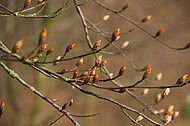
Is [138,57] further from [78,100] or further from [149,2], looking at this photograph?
[78,100]

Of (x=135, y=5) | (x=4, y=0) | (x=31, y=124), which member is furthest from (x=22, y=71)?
(x=135, y=5)

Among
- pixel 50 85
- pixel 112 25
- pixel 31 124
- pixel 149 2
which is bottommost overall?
pixel 31 124

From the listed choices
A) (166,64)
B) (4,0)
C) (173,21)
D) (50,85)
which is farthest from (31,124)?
(173,21)

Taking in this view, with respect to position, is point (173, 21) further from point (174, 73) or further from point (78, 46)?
point (78, 46)

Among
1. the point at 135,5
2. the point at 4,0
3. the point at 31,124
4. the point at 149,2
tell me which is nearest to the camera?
the point at 31,124

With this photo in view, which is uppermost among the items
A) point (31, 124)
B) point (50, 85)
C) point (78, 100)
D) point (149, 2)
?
point (149, 2)

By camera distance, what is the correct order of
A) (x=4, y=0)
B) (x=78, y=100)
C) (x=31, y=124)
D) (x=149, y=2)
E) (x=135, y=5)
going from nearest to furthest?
(x=31, y=124) → (x=4, y=0) → (x=78, y=100) → (x=149, y=2) → (x=135, y=5)

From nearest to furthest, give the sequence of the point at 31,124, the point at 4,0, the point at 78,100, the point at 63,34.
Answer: the point at 31,124
the point at 4,0
the point at 78,100
the point at 63,34

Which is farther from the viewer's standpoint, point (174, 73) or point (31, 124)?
point (174, 73)

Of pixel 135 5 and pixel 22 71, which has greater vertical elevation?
pixel 135 5
